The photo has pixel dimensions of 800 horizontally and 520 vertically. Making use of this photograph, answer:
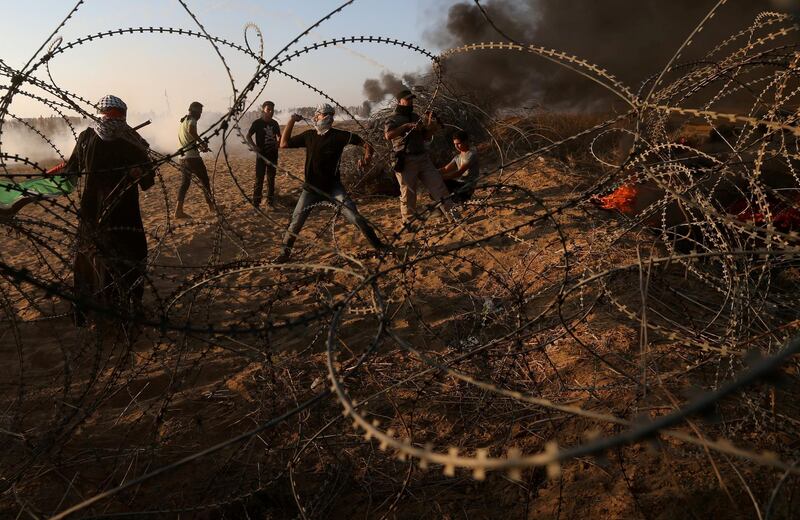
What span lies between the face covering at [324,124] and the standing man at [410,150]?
715 millimetres

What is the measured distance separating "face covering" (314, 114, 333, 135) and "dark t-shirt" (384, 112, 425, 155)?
73 centimetres

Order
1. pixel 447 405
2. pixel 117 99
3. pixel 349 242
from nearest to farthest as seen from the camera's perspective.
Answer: pixel 447 405 < pixel 117 99 < pixel 349 242

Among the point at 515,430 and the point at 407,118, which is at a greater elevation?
the point at 407,118

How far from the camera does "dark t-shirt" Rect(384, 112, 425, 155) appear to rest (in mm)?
5922

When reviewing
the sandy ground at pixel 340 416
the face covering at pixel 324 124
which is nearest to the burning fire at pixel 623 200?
the sandy ground at pixel 340 416

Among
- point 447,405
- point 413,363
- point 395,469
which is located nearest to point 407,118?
point 413,363

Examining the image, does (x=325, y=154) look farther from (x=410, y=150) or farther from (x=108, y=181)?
(x=108, y=181)

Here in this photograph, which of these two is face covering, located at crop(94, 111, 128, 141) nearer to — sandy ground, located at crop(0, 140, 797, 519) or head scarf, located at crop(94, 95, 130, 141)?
head scarf, located at crop(94, 95, 130, 141)

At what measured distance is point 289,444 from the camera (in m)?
2.76

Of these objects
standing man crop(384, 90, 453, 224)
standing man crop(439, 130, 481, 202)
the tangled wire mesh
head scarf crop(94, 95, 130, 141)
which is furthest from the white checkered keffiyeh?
standing man crop(439, 130, 481, 202)

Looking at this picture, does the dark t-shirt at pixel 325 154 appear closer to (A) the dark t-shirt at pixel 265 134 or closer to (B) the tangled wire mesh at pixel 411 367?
(B) the tangled wire mesh at pixel 411 367

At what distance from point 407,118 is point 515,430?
13.8 ft

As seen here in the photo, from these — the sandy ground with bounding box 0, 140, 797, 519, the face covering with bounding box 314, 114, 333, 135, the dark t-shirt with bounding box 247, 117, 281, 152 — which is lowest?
the sandy ground with bounding box 0, 140, 797, 519

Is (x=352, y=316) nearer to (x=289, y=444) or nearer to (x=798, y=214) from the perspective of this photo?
(x=289, y=444)
